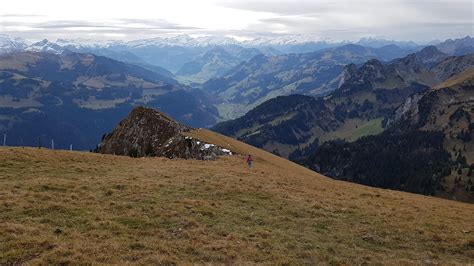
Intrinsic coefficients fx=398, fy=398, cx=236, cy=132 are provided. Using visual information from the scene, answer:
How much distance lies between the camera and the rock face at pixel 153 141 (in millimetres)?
67125

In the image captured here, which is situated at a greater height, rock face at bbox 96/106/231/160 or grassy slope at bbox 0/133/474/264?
grassy slope at bbox 0/133/474/264

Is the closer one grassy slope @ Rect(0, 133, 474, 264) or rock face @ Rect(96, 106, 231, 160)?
grassy slope @ Rect(0, 133, 474, 264)

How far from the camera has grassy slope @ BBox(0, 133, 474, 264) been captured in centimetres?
Answer: 2072

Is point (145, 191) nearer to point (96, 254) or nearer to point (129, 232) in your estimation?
point (129, 232)

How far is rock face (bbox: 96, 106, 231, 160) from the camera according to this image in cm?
6712

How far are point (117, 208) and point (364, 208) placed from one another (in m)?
19.9

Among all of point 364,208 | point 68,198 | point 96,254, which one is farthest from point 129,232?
point 364,208

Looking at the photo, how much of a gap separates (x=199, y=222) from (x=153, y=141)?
170 feet

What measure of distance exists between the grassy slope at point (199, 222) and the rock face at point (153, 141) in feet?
85.7

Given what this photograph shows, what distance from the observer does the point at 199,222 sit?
25.9m

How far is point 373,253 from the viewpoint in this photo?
22.8 meters

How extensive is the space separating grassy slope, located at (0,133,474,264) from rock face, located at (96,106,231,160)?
1028 inches

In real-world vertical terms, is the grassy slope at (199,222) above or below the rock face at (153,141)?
above

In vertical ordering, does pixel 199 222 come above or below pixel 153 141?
above
